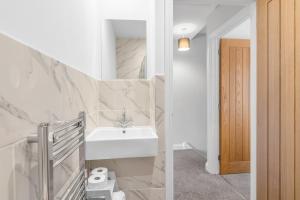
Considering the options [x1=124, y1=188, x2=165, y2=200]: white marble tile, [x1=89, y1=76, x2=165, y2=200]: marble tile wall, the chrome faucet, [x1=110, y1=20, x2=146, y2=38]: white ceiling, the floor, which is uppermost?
[x1=110, y1=20, x2=146, y2=38]: white ceiling

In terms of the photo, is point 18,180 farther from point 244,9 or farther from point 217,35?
point 217,35

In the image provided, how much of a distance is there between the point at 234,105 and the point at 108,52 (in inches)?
79.0

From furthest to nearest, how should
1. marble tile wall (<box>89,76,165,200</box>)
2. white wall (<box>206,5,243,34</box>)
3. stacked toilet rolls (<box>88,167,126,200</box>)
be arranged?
white wall (<box>206,5,243,34</box>) < marble tile wall (<box>89,76,165,200</box>) < stacked toilet rolls (<box>88,167,126,200</box>)

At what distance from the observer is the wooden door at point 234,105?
108 inches

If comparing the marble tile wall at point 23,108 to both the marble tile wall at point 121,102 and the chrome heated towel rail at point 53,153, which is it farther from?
the marble tile wall at point 121,102

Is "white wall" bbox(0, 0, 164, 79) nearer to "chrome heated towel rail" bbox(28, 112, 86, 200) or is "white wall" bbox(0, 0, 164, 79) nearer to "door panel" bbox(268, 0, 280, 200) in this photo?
"chrome heated towel rail" bbox(28, 112, 86, 200)

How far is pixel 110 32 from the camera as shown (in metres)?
1.95

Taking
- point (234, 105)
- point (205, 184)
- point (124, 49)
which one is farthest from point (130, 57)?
point (205, 184)

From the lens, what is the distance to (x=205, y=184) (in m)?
2.51

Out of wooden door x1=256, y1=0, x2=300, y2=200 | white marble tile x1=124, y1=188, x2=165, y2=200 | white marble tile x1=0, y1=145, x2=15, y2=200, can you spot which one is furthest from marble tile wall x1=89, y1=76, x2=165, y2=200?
white marble tile x1=0, y1=145, x2=15, y2=200

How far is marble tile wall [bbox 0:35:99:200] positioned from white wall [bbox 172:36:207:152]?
339 cm

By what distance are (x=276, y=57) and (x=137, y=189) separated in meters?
1.58

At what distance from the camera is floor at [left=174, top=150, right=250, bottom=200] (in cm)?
223

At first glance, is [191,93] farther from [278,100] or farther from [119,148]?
[119,148]
